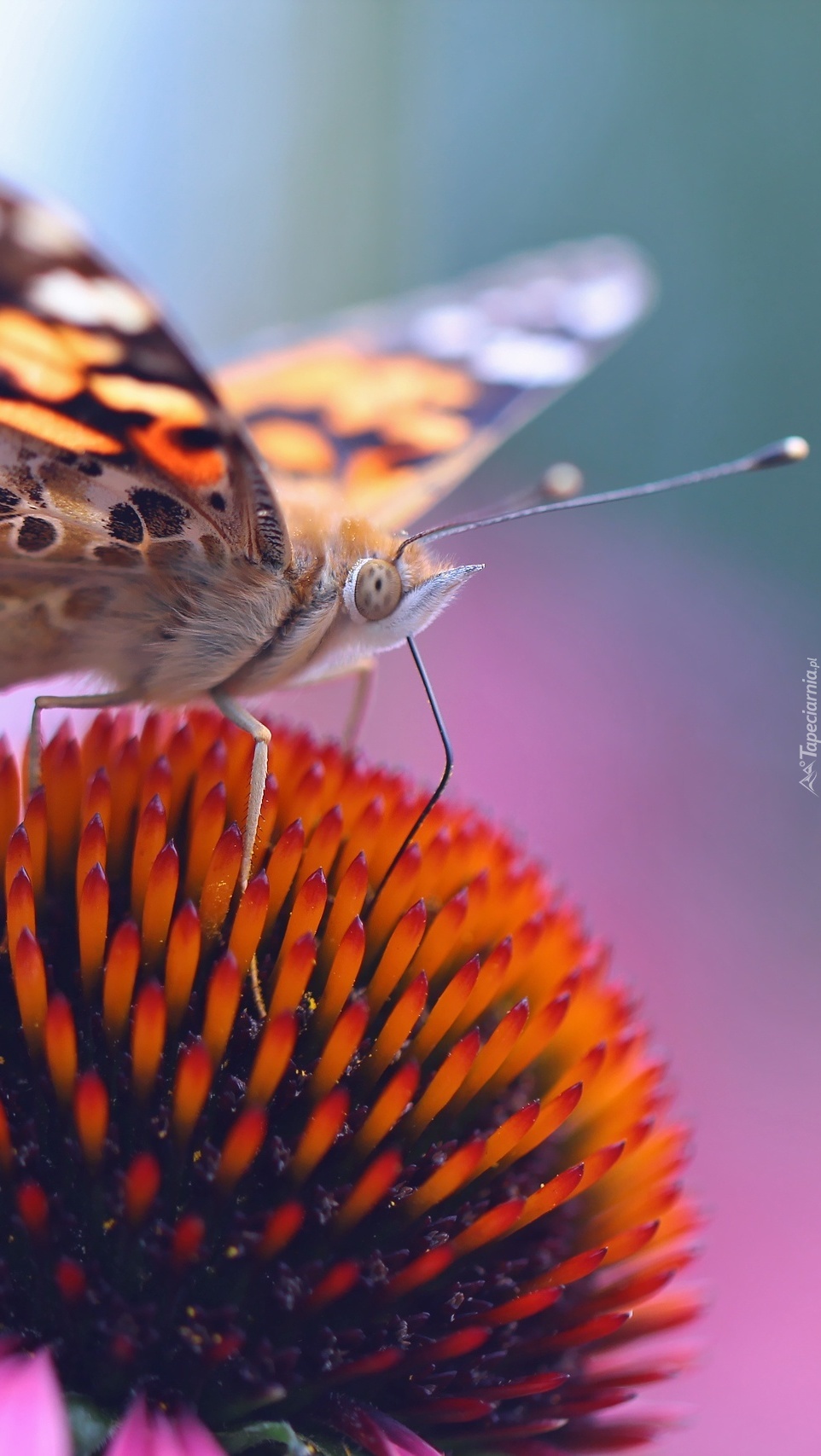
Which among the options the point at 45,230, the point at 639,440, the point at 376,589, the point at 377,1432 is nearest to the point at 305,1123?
the point at 377,1432

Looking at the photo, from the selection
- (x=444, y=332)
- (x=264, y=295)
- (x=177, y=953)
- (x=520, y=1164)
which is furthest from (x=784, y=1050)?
(x=264, y=295)

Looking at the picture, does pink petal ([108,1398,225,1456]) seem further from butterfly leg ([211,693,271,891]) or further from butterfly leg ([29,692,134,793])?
butterfly leg ([29,692,134,793])

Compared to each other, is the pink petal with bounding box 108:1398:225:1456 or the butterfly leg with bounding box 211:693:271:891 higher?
the butterfly leg with bounding box 211:693:271:891

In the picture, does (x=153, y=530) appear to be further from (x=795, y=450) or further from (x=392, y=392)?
(x=392, y=392)

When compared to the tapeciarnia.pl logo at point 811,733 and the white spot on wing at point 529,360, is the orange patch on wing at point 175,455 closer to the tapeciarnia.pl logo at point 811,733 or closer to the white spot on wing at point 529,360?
the white spot on wing at point 529,360

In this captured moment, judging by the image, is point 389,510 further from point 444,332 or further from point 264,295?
point 264,295

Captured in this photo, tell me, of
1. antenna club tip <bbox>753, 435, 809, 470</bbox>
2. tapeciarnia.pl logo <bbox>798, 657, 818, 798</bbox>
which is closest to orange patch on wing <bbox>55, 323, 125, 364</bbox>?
antenna club tip <bbox>753, 435, 809, 470</bbox>
